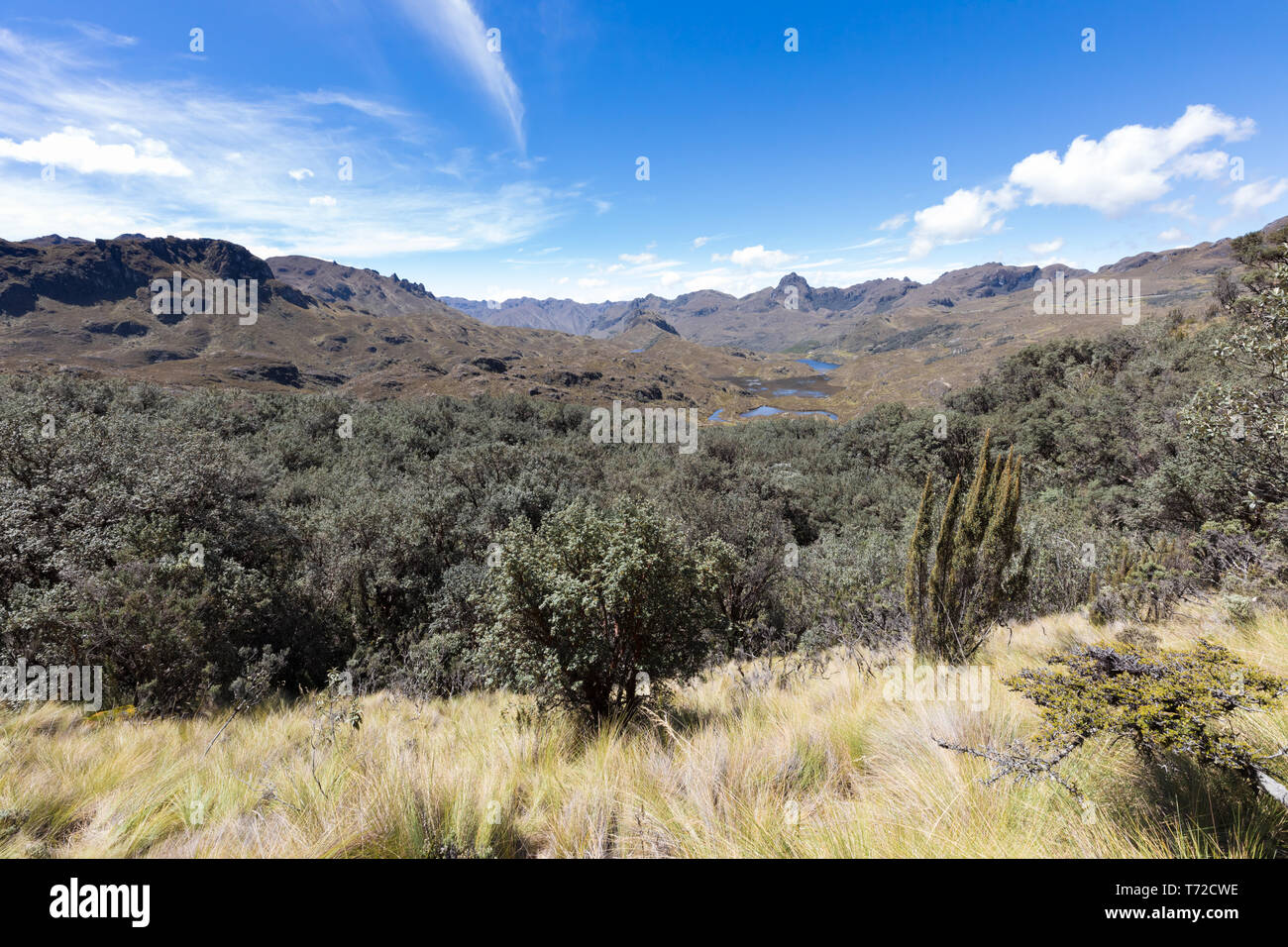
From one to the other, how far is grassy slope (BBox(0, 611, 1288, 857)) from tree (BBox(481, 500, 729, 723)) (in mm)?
897

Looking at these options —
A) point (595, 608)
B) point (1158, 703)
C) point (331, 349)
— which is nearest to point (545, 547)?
point (595, 608)

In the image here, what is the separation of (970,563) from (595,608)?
943cm

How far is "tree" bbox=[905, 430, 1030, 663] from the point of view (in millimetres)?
10297

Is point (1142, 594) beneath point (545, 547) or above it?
beneath

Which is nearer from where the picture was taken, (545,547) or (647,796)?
(647,796)

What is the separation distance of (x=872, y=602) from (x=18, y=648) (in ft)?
62.9

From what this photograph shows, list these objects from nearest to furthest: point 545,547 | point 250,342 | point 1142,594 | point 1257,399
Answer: point 545,547, point 1257,399, point 1142,594, point 250,342

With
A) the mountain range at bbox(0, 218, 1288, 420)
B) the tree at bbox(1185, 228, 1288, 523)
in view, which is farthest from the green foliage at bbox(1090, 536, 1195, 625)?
the mountain range at bbox(0, 218, 1288, 420)

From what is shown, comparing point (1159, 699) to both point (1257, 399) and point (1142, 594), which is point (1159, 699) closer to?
point (1257, 399)

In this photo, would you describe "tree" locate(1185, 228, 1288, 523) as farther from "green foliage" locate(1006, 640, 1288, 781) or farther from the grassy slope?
"green foliage" locate(1006, 640, 1288, 781)

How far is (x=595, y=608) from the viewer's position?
6.21 m

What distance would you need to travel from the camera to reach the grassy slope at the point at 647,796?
290 centimetres

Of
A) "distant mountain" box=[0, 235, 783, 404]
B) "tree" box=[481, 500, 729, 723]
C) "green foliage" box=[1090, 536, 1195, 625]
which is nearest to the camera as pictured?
"tree" box=[481, 500, 729, 723]

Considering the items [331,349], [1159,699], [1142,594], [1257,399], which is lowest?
[1142,594]
